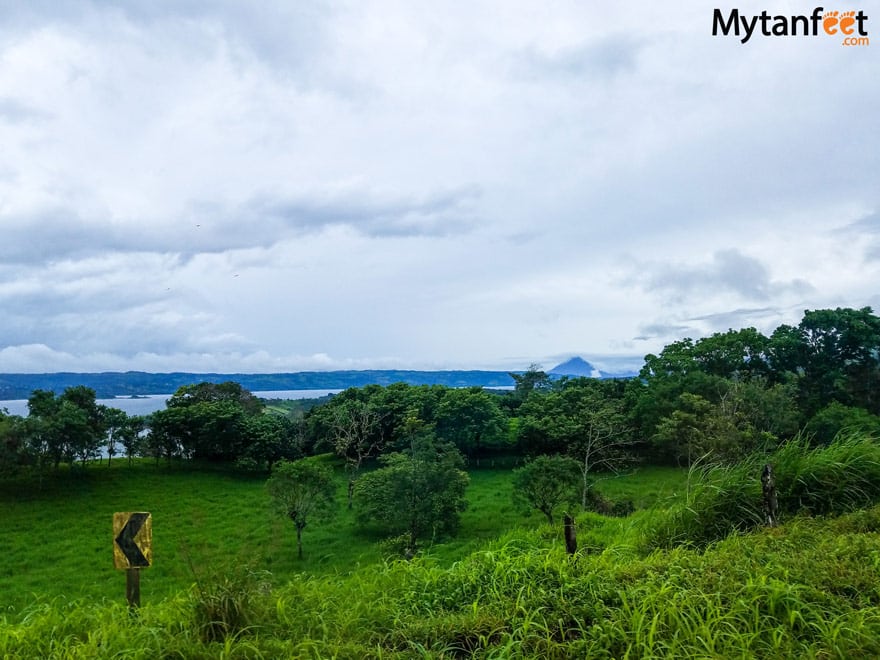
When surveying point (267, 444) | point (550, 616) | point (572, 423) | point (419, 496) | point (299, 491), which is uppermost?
point (550, 616)

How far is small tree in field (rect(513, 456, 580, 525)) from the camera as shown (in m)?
19.7

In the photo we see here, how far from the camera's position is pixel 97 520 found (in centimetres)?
2539

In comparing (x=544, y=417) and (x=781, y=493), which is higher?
(x=781, y=493)

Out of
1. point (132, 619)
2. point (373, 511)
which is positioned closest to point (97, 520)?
point (373, 511)

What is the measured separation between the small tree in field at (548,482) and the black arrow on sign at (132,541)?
17579 mm

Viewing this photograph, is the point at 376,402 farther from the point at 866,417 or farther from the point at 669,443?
the point at 866,417

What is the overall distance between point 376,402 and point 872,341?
2965cm

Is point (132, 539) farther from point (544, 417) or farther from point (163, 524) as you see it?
point (544, 417)

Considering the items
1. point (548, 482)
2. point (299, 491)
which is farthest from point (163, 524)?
point (548, 482)

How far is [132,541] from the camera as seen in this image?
345 cm

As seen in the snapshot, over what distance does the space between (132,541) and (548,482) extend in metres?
17.8

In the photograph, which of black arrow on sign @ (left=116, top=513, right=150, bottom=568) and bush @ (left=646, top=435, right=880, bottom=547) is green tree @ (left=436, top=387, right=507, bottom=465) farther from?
black arrow on sign @ (left=116, top=513, right=150, bottom=568)

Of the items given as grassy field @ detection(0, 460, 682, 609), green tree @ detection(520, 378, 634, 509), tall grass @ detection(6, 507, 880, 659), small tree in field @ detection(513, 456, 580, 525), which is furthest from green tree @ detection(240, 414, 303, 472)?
tall grass @ detection(6, 507, 880, 659)

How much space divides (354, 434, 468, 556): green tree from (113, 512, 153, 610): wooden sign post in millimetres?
15895
